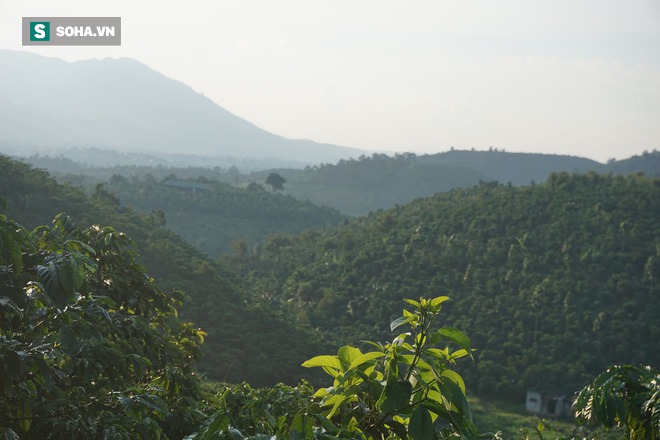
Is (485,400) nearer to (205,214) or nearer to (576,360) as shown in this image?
(576,360)

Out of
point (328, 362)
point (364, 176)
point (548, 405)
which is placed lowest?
point (548, 405)

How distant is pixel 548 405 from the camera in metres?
24.2

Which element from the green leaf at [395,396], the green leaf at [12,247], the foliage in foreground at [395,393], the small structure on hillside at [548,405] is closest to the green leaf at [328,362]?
the foliage in foreground at [395,393]

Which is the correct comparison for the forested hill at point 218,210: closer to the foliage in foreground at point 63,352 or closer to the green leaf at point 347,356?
the foliage in foreground at point 63,352

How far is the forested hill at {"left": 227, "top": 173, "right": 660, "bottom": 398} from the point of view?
2662 cm

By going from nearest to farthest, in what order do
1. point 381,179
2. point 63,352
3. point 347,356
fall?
point 347,356 < point 63,352 < point 381,179

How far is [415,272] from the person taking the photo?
31.9m

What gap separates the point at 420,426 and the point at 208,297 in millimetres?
20513

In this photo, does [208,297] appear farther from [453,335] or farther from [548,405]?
[453,335]

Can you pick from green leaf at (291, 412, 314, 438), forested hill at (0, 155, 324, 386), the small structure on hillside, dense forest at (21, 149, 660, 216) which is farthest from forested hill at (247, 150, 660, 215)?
green leaf at (291, 412, 314, 438)

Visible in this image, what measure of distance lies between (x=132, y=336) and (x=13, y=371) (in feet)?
5.00

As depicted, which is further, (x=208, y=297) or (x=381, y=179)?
(x=381, y=179)

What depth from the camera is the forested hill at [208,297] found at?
61.5ft

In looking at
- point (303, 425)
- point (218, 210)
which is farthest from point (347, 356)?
point (218, 210)
